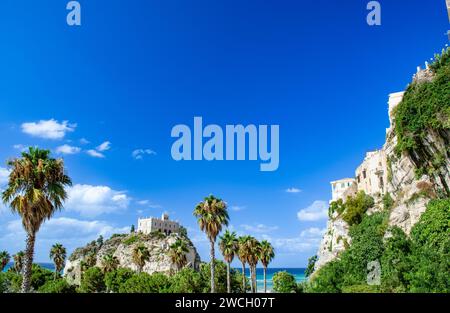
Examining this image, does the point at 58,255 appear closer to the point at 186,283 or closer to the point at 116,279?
the point at 116,279

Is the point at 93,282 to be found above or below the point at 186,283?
below

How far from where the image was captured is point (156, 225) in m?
136

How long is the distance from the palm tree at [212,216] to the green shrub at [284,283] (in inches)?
469

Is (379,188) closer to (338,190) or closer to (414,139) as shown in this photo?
(414,139)

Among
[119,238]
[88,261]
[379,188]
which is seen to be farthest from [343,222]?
[119,238]

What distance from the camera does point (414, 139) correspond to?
3656 centimetres

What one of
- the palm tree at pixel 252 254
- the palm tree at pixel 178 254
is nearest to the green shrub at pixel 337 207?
the palm tree at pixel 252 254

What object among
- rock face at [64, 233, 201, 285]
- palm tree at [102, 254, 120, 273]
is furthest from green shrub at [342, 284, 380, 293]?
rock face at [64, 233, 201, 285]

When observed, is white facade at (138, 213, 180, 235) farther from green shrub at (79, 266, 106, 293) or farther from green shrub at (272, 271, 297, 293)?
green shrub at (272, 271, 297, 293)

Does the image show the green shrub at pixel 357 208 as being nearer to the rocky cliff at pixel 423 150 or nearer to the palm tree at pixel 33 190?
the rocky cliff at pixel 423 150

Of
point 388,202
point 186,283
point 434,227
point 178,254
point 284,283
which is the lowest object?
point 284,283

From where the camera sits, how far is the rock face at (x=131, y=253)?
9132 cm

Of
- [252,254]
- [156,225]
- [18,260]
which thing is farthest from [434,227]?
[156,225]

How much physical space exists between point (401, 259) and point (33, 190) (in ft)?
92.4
